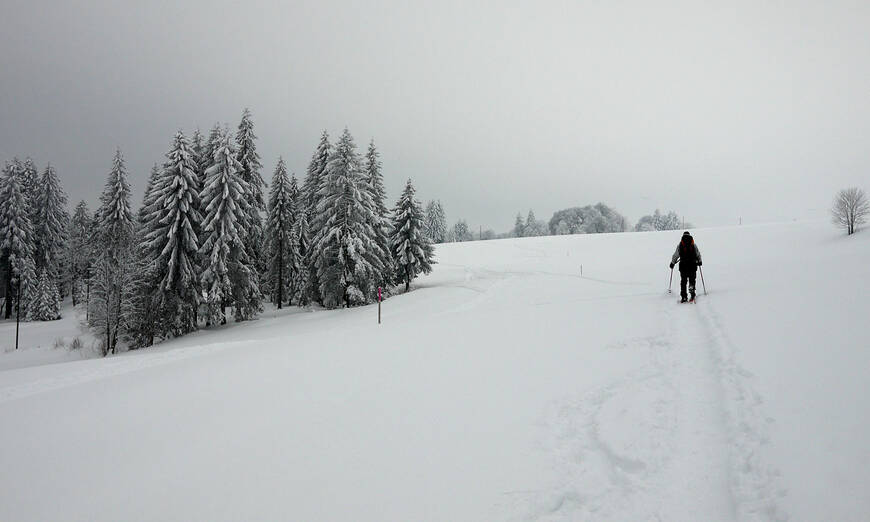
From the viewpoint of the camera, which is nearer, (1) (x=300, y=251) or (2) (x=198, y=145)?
(2) (x=198, y=145)

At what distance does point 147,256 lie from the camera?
24.8 meters

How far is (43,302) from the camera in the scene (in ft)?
131

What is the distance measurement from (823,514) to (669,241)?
166 ft

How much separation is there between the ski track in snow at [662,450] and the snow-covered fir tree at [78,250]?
207ft

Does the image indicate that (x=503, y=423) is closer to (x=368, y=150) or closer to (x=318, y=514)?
(x=318, y=514)

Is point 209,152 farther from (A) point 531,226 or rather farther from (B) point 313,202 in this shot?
(A) point 531,226

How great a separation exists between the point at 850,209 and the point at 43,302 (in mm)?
77562

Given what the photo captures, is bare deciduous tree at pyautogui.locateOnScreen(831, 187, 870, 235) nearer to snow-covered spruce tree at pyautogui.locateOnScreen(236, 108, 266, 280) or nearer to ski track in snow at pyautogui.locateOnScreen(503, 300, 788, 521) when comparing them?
ski track in snow at pyautogui.locateOnScreen(503, 300, 788, 521)

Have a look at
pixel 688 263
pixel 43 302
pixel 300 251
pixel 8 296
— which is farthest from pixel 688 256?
pixel 8 296

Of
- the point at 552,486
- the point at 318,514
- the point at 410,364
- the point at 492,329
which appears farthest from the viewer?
the point at 492,329

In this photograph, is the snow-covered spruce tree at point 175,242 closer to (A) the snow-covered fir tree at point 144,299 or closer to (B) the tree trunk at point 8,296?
(A) the snow-covered fir tree at point 144,299

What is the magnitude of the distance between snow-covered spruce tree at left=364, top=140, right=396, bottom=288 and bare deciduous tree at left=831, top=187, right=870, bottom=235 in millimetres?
38959

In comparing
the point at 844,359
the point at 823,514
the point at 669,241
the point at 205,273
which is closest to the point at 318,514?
the point at 823,514

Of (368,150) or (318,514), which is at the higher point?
(368,150)
